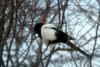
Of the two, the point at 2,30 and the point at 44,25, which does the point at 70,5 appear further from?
the point at 2,30

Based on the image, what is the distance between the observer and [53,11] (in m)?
5.39

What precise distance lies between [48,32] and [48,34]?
0.10 ft

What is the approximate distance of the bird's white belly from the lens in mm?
5359

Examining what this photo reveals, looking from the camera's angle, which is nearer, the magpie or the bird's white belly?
the magpie

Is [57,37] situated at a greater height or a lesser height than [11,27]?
lesser

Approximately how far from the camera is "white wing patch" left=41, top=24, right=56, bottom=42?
5279mm

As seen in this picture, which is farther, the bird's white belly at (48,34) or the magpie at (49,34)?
the bird's white belly at (48,34)

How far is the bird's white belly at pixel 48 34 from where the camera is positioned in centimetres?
536

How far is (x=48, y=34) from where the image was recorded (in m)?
5.39

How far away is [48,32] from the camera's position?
539 cm

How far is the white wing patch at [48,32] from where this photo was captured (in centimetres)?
528

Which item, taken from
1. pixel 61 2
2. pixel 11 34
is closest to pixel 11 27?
pixel 11 34

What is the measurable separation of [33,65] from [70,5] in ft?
3.45

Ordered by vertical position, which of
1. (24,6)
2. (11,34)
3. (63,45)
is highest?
(24,6)
